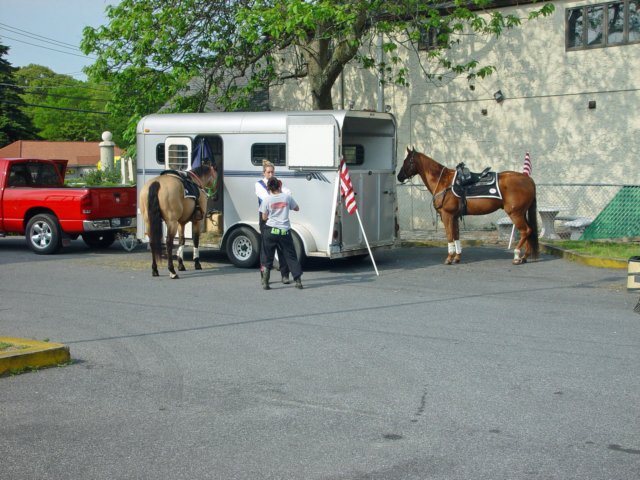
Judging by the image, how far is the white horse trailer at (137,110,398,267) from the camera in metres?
15.0

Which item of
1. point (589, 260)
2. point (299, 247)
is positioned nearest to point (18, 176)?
point (299, 247)

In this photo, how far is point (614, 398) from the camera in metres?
6.95

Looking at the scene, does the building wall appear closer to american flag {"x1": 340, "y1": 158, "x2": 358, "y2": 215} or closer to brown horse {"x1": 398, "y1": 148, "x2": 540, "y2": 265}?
brown horse {"x1": 398, "y1": 148, "x2": 540, "y2": 265}

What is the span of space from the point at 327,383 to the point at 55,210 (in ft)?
41.2

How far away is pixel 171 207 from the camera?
1495 cm

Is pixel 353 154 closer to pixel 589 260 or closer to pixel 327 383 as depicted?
pixel 589 260

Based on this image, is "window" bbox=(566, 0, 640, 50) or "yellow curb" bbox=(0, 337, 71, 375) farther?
"window" bbox=(566, 0, 640, 50)

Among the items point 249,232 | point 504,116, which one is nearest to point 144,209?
point 249,232

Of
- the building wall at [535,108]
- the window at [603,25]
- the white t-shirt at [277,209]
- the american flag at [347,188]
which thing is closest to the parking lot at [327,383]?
the white t-shirt at [277,209]

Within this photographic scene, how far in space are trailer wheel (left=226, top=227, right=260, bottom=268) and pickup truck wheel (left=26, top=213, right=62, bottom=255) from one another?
4.50m

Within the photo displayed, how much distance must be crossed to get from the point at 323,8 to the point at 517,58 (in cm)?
870

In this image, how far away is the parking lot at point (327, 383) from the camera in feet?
18.4

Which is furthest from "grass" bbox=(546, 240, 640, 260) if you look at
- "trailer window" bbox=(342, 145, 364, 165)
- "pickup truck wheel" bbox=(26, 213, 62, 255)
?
"pickup truck wheel" bbox=(26, 213, 62, 255)

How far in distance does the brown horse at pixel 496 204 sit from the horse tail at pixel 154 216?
17.5 feet
